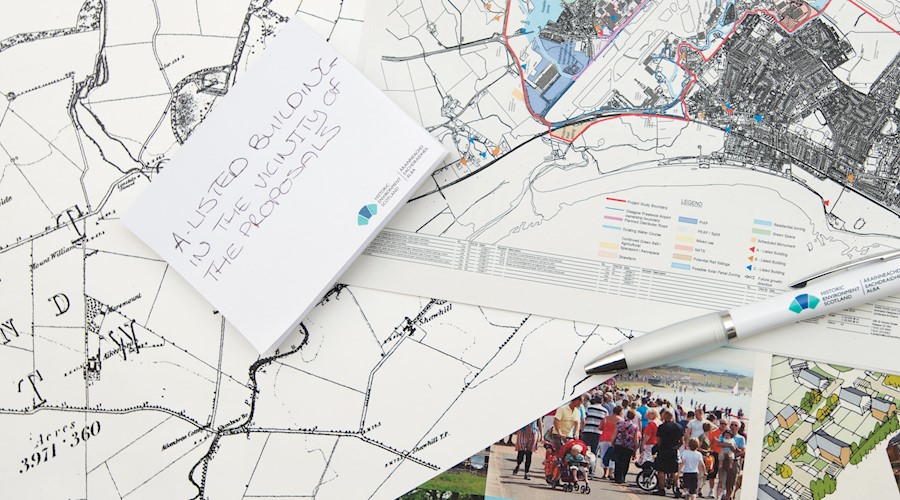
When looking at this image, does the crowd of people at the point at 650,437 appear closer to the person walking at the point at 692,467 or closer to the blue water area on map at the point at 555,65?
the person walking at the point at 692,467

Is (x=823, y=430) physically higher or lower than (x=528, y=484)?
higher

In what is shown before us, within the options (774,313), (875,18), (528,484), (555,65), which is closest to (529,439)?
(528,484)

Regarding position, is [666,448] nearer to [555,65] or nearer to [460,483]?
[460,483]

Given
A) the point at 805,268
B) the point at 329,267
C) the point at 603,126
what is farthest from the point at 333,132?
the point at 805,268

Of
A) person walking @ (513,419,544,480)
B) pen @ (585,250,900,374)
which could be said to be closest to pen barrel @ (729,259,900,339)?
pen @ (585,250,900,374)

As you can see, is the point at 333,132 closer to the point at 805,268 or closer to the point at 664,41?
the point at 664,41

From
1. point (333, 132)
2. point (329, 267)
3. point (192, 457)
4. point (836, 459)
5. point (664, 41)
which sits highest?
point (664, 41)
